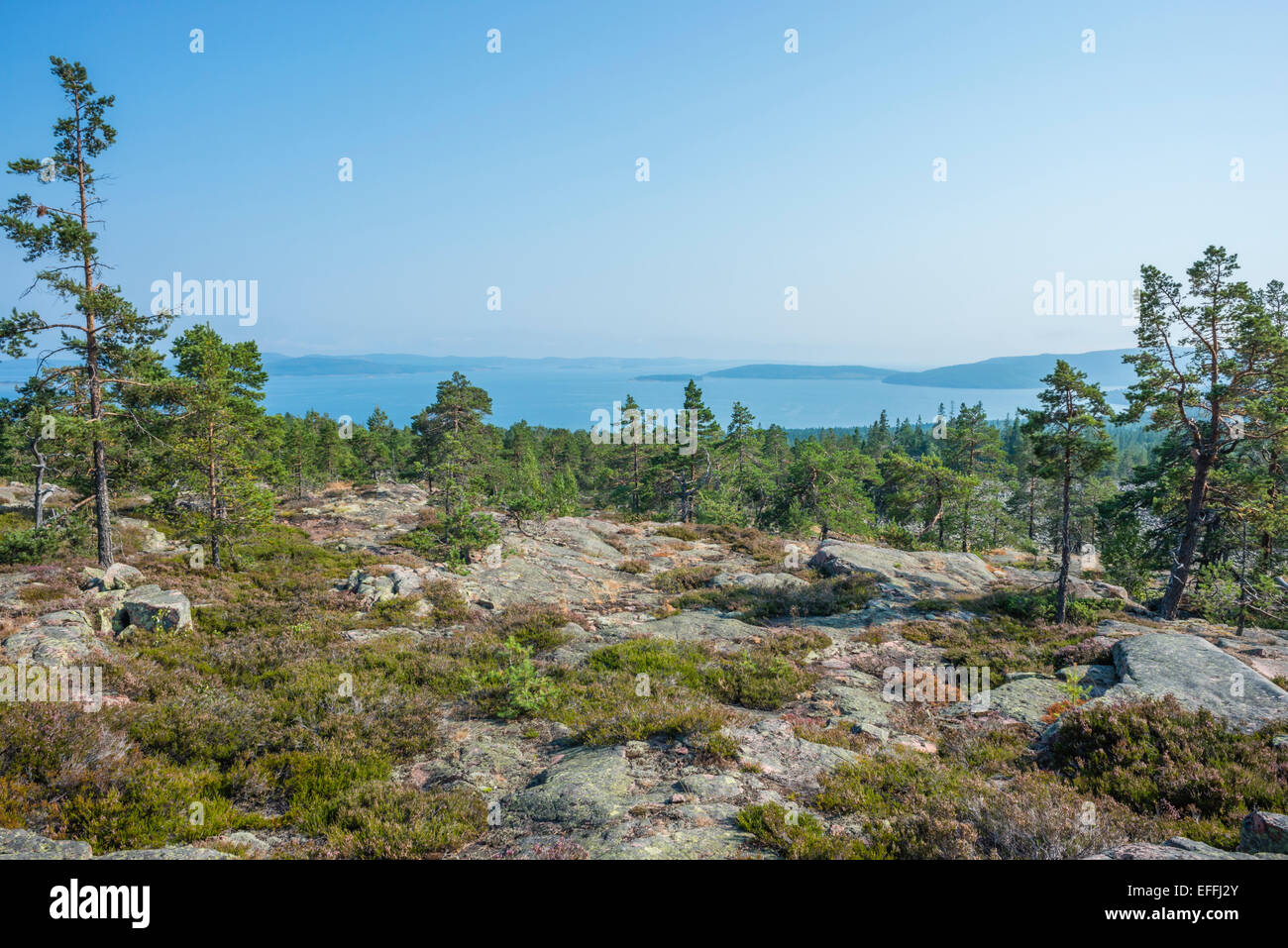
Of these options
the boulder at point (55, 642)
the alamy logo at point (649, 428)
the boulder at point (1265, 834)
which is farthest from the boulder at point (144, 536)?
the boulder at point (1265, 834)

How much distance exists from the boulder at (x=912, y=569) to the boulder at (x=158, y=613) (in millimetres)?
22097

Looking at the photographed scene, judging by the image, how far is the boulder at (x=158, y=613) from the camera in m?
13.0

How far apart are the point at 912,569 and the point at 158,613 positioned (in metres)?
26.2

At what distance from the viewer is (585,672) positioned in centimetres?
1202

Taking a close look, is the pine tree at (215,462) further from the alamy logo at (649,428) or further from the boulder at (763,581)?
the alamy logo at (649,428)

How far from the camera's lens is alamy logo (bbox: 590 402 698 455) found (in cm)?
4034

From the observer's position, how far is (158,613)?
1315 centimetres

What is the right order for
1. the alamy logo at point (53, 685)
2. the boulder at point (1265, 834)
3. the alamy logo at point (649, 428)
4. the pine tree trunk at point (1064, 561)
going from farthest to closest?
1. the alamy logo at point (649, 428)
2. the pine tree trunk at point (1064, 561)
3. the alamy logo at point (53, 685)
4. the boulder at point (1265, 834)

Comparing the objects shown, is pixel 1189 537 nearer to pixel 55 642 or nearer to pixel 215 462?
pixel 55 642

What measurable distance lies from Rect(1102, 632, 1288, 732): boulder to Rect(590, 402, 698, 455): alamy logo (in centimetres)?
2959

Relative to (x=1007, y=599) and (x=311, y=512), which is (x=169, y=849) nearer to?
(x=1007, y=599)

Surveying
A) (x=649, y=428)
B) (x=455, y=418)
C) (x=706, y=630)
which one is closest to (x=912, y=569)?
(x=706, y=630)

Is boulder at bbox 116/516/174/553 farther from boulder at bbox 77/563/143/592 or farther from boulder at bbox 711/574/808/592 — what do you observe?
boulder at bbox 711/574/808/592
